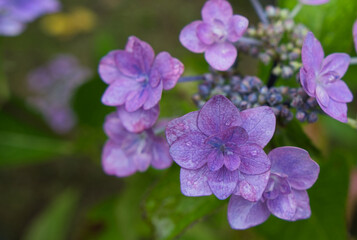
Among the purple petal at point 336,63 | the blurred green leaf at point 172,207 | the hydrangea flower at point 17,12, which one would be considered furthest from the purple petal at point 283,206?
the hydrangea flower at point 17,12

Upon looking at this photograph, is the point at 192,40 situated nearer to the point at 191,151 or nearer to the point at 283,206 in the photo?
the point at 191,151

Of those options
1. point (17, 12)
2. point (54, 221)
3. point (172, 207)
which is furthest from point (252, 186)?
point (54, 221)

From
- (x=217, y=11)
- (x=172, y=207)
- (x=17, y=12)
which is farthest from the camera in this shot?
(x=17, y=12)

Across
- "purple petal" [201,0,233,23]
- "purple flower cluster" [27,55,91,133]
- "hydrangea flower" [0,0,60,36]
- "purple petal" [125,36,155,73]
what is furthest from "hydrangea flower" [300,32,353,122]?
"purple flower cluster" [27,55,91,133]

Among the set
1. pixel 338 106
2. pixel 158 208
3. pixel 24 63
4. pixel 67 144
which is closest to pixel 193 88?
pixel 67 144

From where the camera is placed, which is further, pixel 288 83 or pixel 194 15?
pixel 194 15

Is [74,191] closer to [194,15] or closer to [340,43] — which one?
[194,15]
